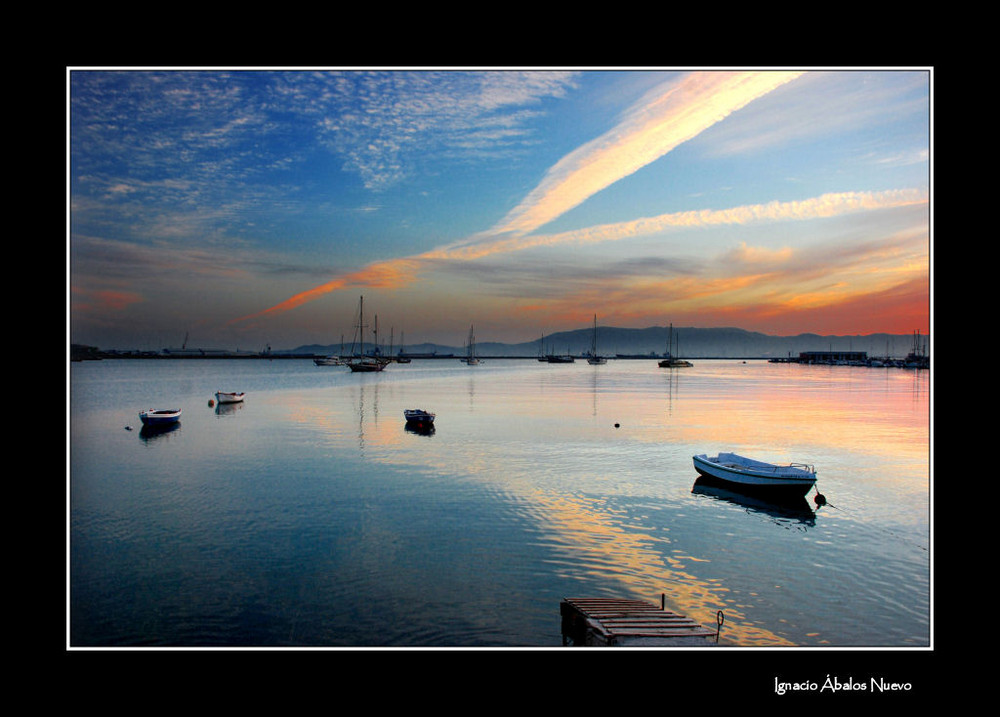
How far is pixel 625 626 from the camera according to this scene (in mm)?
11930

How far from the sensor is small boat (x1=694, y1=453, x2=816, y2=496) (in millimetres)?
25547

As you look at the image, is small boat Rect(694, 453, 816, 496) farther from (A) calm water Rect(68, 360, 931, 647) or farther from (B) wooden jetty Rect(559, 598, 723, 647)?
(B) wooden jetty Rect(559, 598, 723, 647)

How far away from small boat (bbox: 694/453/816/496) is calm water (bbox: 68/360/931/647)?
1.13m

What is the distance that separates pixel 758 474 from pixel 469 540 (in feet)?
48.4

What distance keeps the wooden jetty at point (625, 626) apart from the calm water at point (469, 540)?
0.84 m

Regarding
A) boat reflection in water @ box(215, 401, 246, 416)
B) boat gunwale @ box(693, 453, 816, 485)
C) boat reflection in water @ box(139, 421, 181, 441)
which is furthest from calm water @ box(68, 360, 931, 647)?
boat reflection in water @ box(215, 401, 246, 416)

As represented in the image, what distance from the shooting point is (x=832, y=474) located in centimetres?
3128

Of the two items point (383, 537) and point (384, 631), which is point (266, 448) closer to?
point (383, 537)

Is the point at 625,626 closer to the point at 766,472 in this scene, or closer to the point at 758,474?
the point at 758,474

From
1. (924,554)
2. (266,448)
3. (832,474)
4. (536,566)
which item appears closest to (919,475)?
(832,474)

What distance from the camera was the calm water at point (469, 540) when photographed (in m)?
14.0

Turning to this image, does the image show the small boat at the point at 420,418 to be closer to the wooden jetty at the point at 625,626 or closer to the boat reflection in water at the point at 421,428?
the boat reflection in water at the point at 421,428
